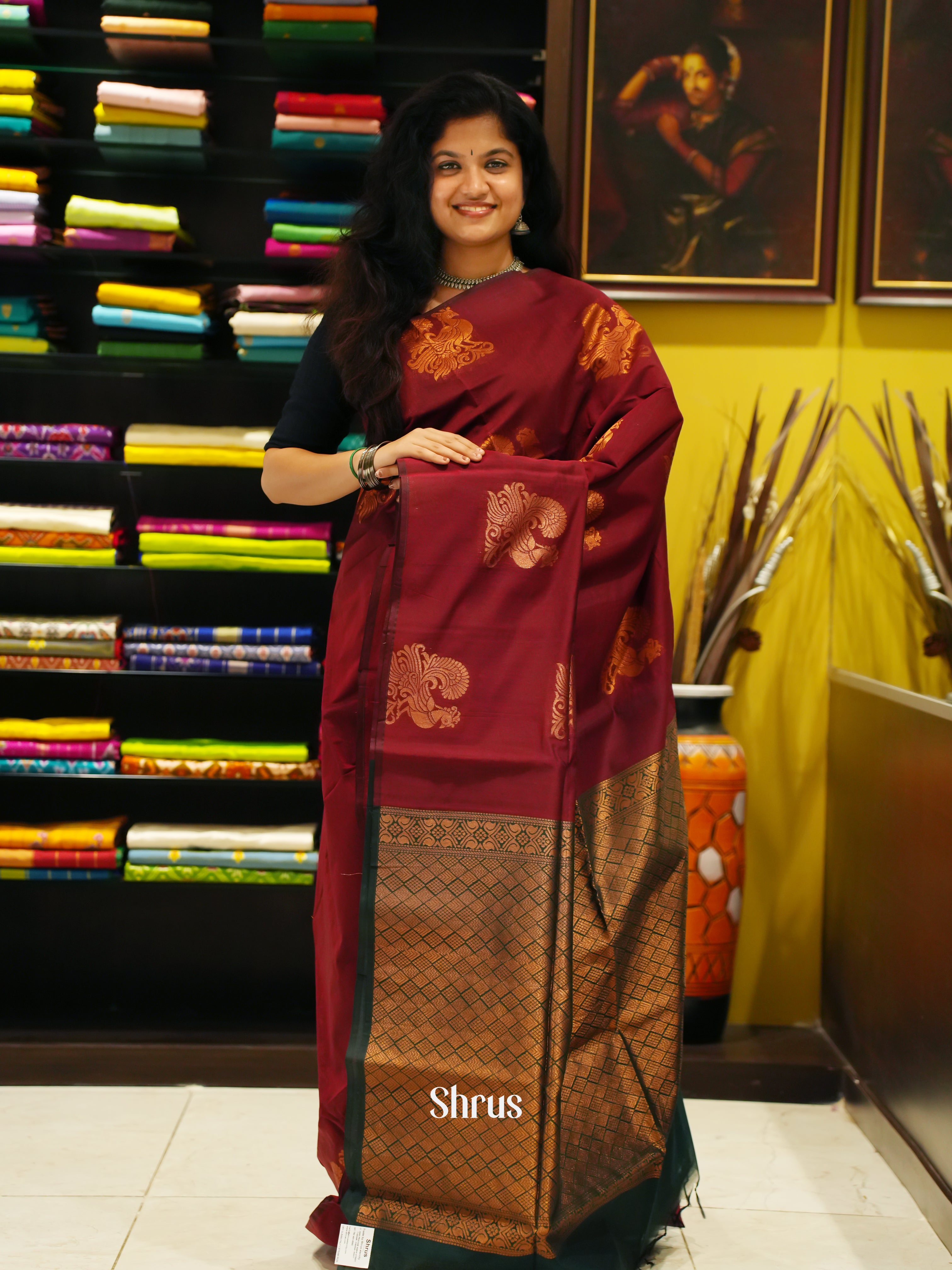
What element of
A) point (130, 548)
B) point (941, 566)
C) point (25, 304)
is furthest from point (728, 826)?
point (25, 304)

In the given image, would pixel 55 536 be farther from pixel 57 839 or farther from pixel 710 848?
pixel 710 848

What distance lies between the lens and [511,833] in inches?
62.9

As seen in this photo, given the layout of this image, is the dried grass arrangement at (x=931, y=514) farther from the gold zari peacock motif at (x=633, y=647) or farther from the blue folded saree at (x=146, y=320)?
the blue folded saree at (x=146, y=320)

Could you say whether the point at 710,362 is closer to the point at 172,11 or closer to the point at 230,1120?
the point at 172,11

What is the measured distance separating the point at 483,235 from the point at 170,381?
1287 mm

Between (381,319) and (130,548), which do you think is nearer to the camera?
(381,319)

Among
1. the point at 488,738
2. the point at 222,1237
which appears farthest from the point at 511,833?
the point at 222,1237

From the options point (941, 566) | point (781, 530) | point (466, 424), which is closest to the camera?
point (466, 424)

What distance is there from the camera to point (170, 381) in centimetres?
282

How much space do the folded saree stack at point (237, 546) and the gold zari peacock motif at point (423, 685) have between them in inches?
37.7

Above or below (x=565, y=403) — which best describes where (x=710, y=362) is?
above

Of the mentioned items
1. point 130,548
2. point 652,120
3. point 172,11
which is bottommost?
point 130,548

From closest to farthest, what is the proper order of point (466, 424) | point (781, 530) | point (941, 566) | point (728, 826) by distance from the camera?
point (466, 424), point (941, 566), point (728, 826), point (781, 530)

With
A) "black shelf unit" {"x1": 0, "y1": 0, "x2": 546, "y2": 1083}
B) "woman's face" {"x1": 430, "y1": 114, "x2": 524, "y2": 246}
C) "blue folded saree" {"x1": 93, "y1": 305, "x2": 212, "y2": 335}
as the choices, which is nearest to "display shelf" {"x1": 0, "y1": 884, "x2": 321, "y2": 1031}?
"black shelf unit" {"x1": 0, "y1": 0, "x2": 546, "y2": 1083}
